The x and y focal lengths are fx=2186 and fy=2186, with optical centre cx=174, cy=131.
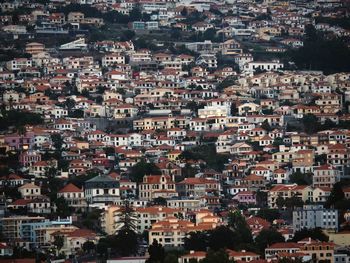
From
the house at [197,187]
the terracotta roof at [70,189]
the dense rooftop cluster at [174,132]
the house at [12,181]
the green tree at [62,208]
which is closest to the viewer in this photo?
the dense rooftop cluster at [174,132]

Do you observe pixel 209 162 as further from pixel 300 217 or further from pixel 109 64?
pixel 109 64

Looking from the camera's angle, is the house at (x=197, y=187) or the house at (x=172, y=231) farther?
the house at (x=197, y=187)

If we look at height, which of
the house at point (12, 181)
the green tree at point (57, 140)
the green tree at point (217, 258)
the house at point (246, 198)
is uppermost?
the green tree at point (57, 140)

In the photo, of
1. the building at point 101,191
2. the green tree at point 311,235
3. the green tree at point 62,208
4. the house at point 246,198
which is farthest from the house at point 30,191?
the green tree at point 311,235

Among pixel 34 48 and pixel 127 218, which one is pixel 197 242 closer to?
pixel 127 218

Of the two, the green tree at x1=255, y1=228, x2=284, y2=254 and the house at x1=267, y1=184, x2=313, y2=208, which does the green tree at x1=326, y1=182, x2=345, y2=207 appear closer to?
the house at x1=267, y1=184, x2=313, y2=208

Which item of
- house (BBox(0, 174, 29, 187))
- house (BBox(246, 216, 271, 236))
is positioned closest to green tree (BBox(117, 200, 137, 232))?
house (BBox(246, 216, 271, 236))

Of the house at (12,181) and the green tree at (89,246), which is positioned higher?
the house at (12,181)

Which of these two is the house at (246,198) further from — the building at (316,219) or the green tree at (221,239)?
the green tree at (221,239)
